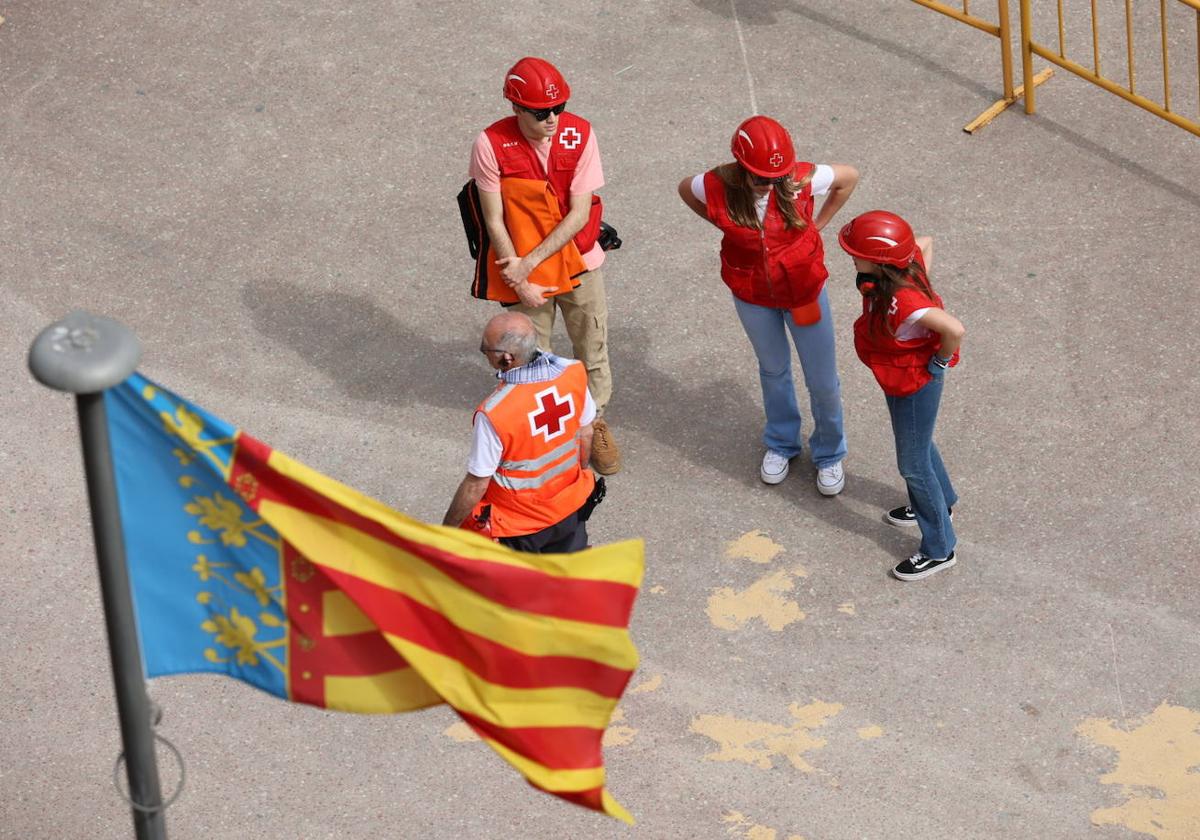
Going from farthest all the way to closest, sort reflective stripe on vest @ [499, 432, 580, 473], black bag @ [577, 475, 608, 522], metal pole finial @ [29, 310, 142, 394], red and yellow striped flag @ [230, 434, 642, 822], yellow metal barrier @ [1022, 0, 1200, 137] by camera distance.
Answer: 1. yellow metal barrier @ [1022, 0, 1200, 137]
2. black bag @ [577, 475, 608, 522]
3. reflective stripe on vest @ [499, 432, 580, 473]
4. red and yellow striped flag @ [230, 434, 642, 822]
5. metal pole finial @ [29, 310, 142, 394]

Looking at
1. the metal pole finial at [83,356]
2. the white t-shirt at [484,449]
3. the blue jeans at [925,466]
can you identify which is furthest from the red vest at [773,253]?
the metal pole finial at [83,356]

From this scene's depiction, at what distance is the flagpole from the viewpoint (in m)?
3.68

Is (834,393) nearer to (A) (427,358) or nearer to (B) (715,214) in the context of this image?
(B) (715,214)

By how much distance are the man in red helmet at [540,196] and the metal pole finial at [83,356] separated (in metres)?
3.37

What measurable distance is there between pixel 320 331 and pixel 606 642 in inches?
181

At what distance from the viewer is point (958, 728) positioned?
6.69m

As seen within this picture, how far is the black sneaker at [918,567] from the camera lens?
7301 mm

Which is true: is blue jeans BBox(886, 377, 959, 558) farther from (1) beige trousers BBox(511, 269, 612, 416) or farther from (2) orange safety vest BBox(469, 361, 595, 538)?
(1) beige trousers BBox(511, 269, 612, 416)

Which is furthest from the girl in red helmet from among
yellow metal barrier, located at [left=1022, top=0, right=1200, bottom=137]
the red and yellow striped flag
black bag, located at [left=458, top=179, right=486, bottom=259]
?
yellow metal barrier, located at [left=1022, top=0, right=1200, bottom=137]

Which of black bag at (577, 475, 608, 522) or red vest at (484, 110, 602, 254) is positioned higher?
red vest at (484, 110, 602, 254)

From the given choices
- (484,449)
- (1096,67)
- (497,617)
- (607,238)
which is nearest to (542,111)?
(607,238)

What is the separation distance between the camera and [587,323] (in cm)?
772

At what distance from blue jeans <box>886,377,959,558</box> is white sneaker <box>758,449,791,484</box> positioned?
2.29 ft

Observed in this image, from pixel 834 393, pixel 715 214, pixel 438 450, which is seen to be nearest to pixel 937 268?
pixel 834 393
